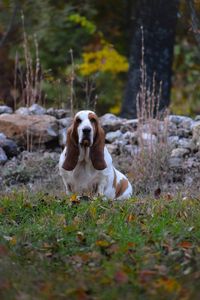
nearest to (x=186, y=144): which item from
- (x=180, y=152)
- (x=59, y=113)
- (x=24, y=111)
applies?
(x=180, y=152)

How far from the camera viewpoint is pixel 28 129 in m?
12.5

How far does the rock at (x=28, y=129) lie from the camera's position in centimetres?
1259

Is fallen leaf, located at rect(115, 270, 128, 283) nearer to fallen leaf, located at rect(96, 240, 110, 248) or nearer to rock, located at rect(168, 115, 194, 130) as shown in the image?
fallen leaf, located at rect(96, 240, 110, 248)

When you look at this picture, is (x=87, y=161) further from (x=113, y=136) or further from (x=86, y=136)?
(x=113, y=136)

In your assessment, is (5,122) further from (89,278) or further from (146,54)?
(89,278)

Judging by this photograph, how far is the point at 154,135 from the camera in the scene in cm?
1197

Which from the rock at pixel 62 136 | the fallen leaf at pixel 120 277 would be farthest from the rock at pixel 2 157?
the fallen leaf at pixel 120 277

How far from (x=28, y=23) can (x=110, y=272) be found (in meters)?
15.2

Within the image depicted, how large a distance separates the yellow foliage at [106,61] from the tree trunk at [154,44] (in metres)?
3.79

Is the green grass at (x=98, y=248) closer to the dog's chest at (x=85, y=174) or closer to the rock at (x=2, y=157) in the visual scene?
the dog's chest at (x=85, y=174)

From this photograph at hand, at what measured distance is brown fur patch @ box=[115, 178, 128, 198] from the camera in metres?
9.76

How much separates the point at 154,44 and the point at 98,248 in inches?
400

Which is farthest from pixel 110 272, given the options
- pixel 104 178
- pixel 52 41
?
pixel 52 41

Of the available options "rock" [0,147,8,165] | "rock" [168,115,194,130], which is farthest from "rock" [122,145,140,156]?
"rock" [0,147,8,165]
